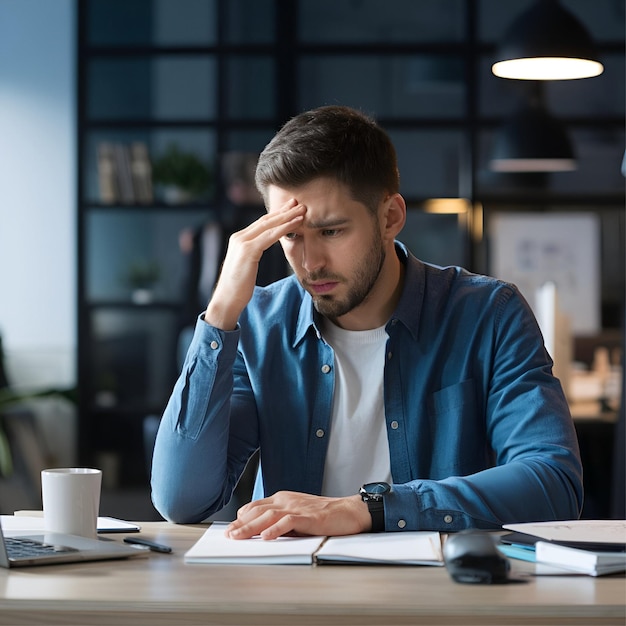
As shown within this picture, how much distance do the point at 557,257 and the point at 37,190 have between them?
8.79 ft

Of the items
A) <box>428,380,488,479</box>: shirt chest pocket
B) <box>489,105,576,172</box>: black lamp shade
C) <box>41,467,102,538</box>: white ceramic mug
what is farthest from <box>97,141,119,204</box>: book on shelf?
<box>41,467,102,538</box>: white ceramic mug

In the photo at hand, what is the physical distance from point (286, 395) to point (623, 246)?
161 inches

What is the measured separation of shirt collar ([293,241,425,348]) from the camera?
188 centimetres

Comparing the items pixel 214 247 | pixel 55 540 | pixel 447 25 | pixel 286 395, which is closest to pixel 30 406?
pixel 214 247

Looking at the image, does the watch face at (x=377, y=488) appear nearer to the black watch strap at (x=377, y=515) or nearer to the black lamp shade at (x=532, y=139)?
the black watch strap at (x=377, y=515)

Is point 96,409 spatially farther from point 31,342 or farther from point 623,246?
point 623,246

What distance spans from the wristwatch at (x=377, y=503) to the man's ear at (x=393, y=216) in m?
0.58

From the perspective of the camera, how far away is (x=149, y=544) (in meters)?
1.40

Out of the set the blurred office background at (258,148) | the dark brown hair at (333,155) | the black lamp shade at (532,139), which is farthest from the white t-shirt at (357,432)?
the blurred office background at (258,148)

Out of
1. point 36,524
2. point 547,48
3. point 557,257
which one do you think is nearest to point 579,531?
point 36,524

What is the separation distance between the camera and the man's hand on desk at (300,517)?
142 centimetres

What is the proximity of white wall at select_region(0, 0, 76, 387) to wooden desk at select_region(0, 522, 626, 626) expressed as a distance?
457 cm

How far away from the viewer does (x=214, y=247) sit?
5426 millimetres

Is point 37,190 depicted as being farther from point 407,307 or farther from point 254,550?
point 254,550
